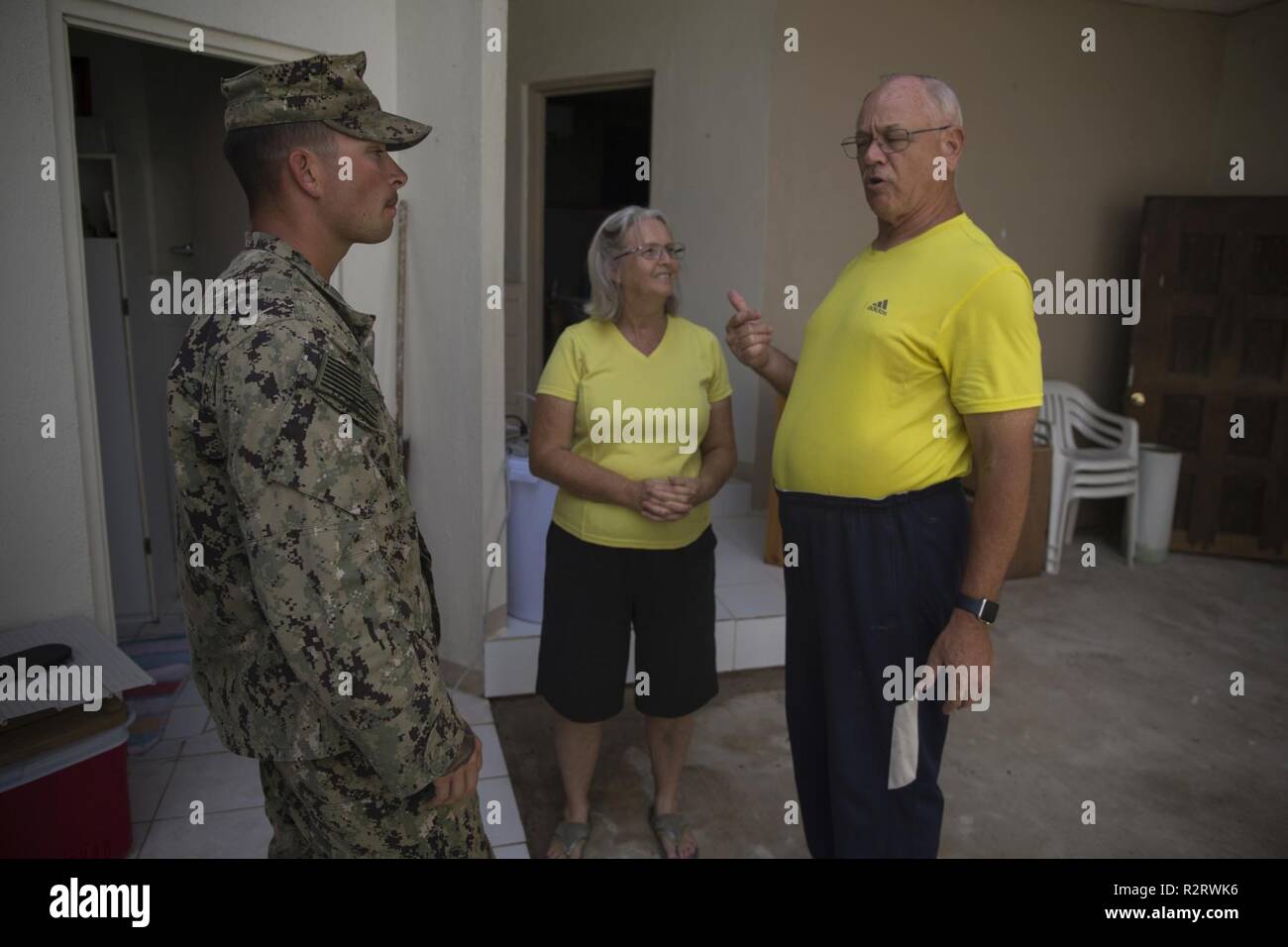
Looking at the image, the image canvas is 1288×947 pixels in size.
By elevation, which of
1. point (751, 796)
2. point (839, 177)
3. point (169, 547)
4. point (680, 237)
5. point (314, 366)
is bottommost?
point (751, 796)

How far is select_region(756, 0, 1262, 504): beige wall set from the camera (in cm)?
446

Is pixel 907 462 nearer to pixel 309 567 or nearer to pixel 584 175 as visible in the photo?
pixel 309 567

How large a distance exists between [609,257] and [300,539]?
49.3 inches

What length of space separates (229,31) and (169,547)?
7.07 feet

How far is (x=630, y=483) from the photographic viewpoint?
2.09 meters

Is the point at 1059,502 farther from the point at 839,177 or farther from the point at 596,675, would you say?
the point at 596,675

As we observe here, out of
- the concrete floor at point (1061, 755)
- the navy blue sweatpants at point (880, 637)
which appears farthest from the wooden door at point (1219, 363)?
the navy blue sweatpants at point (880, 637)

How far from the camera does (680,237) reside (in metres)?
4.77

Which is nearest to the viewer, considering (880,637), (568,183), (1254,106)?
(880,637)

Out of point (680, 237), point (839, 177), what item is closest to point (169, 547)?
point (680, 237)

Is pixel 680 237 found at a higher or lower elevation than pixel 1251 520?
higher

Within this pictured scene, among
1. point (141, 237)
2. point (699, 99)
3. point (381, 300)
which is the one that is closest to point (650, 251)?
point (381, 300)

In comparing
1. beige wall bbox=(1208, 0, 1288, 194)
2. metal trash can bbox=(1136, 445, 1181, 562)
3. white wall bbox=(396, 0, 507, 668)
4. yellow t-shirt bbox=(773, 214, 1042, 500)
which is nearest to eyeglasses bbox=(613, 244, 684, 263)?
yellow t-shirt bbox=(773, 214, 1042, 500)

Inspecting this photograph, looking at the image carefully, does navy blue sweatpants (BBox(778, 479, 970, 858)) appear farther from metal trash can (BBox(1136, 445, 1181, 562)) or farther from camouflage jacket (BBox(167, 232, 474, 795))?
metal trash can (BBox(1136, 445, 1181, 562))
